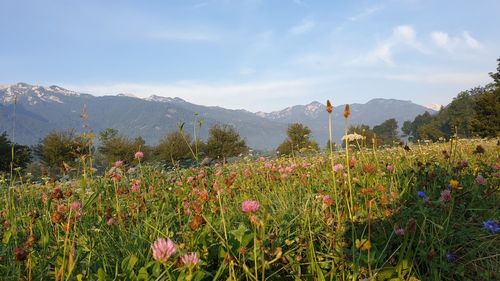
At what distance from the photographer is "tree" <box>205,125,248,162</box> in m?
53.3

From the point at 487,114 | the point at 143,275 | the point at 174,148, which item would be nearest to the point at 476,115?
the point at 487,114

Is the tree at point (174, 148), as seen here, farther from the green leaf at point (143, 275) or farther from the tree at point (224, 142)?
the green leaf at point (143, 275)

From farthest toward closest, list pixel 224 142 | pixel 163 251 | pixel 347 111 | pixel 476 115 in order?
pixel 224 142 → pixel 476 115 → pixel 347 111 → pixel 163 251

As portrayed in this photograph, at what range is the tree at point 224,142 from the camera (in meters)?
53.3

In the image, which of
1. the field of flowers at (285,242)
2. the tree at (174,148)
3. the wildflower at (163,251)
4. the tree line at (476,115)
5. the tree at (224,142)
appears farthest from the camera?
the tree at (224,142)

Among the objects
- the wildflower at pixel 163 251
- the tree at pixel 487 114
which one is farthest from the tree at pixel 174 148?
the wildflower at pixel 163 251

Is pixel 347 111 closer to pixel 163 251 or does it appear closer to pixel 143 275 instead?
pixel 163 251

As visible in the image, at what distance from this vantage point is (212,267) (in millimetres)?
2236

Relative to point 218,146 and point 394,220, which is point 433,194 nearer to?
point 394,220

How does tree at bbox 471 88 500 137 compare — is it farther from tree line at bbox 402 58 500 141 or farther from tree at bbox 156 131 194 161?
tree at bbox 156 131 194 161

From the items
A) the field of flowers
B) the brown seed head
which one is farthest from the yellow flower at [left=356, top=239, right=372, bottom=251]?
the brown seed head

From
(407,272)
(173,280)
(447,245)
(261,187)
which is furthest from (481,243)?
(261,187)

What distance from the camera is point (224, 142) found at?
54875mm

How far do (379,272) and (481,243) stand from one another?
108 cm
